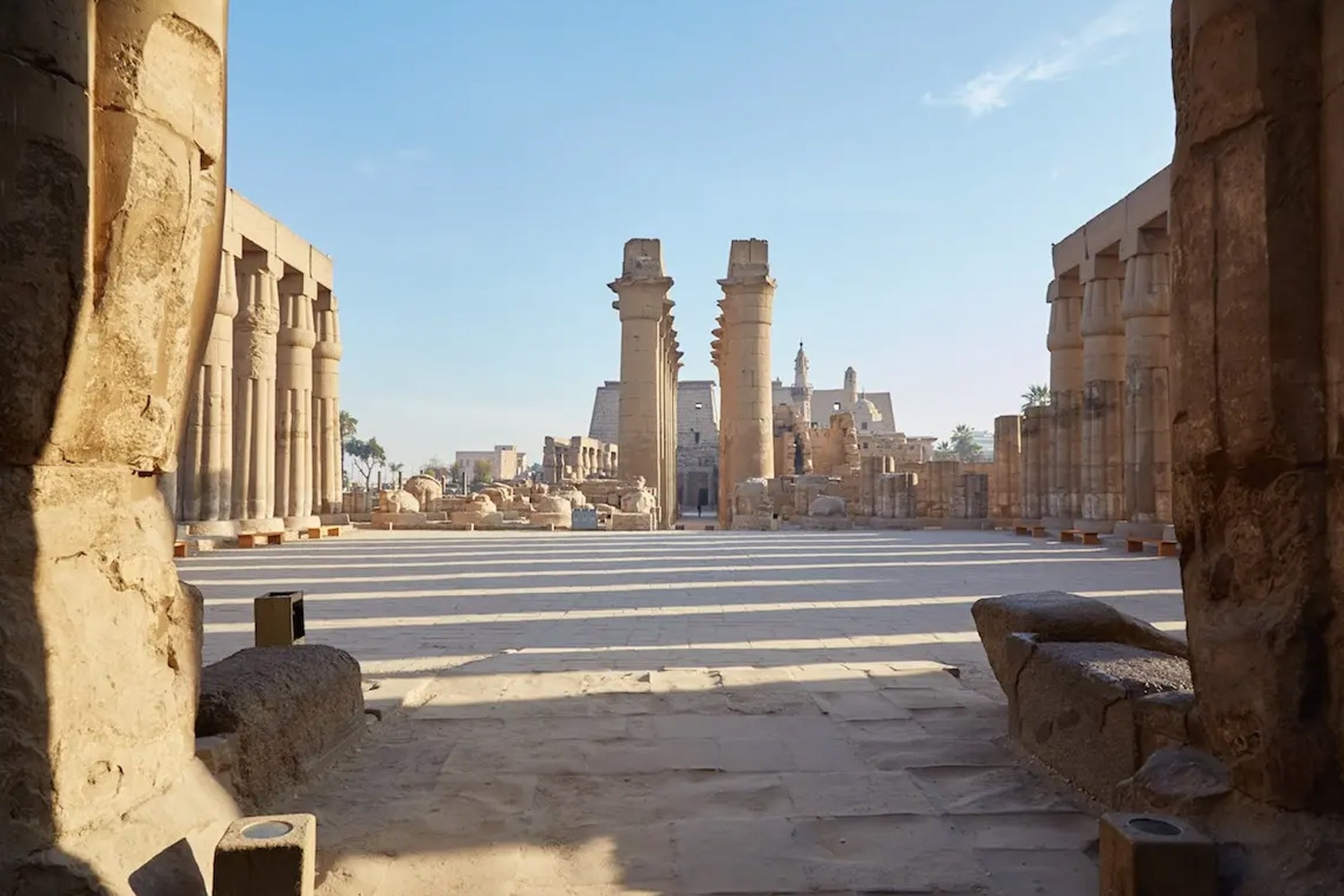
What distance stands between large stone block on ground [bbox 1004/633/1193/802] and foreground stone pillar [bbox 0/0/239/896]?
2998 mm

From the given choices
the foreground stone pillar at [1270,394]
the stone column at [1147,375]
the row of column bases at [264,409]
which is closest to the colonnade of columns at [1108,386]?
the stone column at [1147,375]

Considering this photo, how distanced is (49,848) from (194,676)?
0.83 metres

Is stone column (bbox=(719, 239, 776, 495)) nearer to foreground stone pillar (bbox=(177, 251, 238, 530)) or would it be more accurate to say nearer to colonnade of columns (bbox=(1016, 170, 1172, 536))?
colonnade of columns (bbox=(1016, 170, 1172, 536))

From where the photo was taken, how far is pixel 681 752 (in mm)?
4000

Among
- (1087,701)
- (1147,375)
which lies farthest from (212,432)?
(1147,375)

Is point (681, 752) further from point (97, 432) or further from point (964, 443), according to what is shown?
point (964, 443)

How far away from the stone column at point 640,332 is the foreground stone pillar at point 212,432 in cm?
1082

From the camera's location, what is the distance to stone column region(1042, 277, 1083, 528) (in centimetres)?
1923

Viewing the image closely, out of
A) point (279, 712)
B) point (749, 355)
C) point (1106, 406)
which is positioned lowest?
point (279, 712)

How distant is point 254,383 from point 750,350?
12929 mm

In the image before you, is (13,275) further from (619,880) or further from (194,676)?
(619,880)

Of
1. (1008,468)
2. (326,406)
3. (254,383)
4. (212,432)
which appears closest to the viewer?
(212,432)

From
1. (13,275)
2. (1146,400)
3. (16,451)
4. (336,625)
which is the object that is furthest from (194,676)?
(1146,400)

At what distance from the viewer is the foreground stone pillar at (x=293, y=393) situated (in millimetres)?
19844
